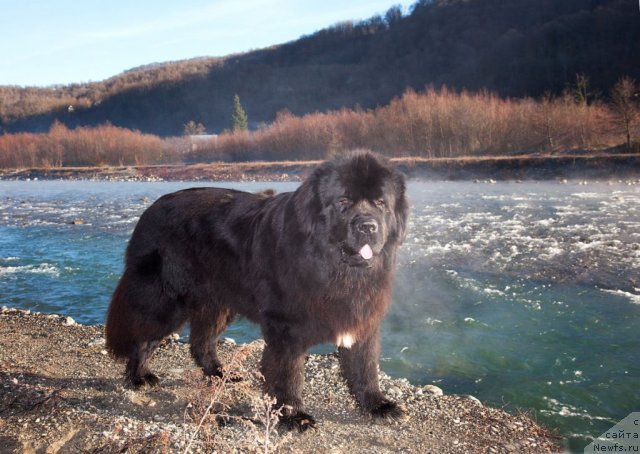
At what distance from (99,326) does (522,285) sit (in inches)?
265

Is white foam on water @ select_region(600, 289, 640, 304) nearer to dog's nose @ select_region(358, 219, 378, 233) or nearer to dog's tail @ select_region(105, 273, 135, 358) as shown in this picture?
dog's nose @ select_region(358, 219, 378, 233)

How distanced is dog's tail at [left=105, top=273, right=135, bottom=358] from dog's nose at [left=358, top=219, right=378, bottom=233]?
231cm

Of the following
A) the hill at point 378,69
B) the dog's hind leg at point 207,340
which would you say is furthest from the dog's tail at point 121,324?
the hill at point 378,69

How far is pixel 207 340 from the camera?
4648mm

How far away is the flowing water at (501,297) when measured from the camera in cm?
530

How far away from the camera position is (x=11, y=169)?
54969 millimetres

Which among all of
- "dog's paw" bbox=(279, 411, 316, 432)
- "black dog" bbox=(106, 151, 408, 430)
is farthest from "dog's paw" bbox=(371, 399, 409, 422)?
"dog's paw" bbox=(279, 411, 316, 432)

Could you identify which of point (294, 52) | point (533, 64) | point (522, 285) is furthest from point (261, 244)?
point (294, 52)

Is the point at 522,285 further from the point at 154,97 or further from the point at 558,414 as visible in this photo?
the point at 154,97

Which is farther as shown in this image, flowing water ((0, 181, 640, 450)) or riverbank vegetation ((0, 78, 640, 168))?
riverbank vegetation ((0, 78, 640, 168))

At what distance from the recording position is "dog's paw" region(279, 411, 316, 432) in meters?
3.67

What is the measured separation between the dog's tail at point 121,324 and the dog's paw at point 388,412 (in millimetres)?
2125

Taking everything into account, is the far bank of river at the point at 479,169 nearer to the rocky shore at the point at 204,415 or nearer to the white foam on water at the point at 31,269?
the white foam on water at the point at 31,269

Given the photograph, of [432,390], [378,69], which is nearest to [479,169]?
[432,390]
